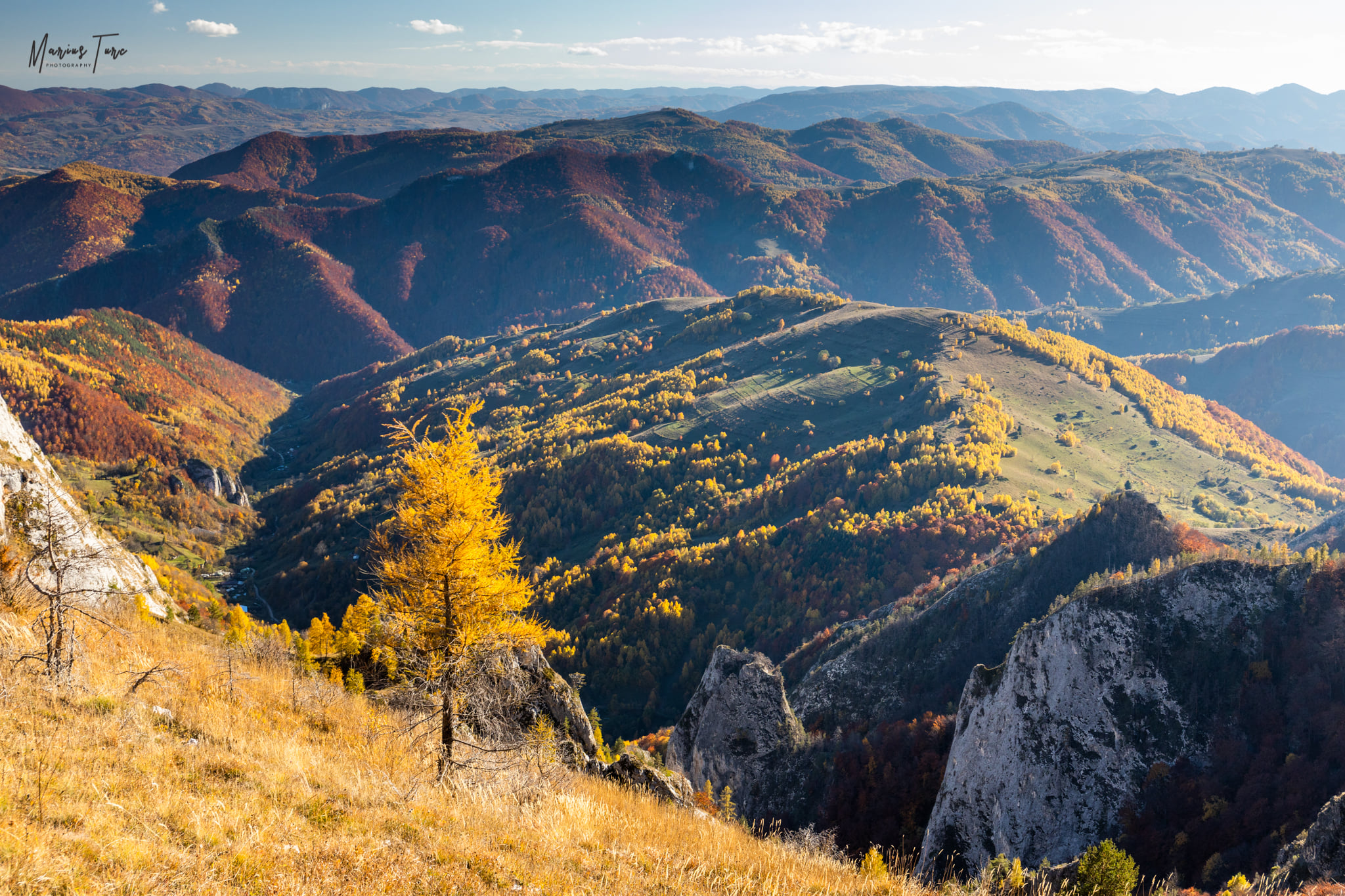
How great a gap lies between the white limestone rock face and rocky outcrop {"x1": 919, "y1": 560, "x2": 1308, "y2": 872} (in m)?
36.4

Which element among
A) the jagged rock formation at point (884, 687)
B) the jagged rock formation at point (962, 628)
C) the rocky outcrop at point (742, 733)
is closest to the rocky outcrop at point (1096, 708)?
the jagged rock formation at point (884, 687)

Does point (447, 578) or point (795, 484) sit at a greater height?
point (447, 578)

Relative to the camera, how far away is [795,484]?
123 meters

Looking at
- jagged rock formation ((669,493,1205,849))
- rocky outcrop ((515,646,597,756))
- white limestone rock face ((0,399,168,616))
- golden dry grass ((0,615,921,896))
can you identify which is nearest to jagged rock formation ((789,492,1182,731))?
jagged rock formation ((669,493,1205,849))

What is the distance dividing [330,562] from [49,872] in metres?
139

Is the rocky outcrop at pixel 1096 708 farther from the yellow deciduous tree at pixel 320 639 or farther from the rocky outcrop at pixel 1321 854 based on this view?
the yellow deciduous tree at pixel 320 639

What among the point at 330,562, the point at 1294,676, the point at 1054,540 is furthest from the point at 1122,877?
the point at 330,562

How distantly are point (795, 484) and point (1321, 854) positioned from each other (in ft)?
344

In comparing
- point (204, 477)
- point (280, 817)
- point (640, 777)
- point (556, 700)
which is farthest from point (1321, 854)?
point (204, 477)

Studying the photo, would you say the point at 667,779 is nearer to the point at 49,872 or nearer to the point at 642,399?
the point at 49,872

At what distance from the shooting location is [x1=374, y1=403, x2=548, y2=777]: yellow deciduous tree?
19953 millimetres

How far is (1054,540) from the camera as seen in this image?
56.3 metres

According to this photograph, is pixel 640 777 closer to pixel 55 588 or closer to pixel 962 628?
pixel 55 588

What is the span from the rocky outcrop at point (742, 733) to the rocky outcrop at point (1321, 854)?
25.8 meters
